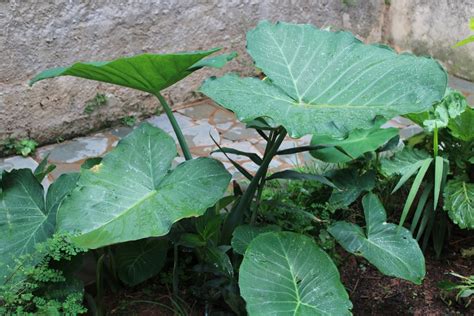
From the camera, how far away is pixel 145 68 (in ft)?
6.07

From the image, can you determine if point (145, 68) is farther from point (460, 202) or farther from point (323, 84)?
point (460, 202)

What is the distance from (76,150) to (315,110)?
77.7 inches

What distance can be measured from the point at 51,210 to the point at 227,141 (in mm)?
1571

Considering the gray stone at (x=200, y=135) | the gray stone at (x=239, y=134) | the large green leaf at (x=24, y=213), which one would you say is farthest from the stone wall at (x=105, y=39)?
the large green leaf at (x=24, y=213)

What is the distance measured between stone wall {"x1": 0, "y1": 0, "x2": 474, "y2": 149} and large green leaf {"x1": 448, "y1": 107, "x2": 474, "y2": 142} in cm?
193

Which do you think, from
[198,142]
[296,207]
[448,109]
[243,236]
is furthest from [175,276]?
[198,142]

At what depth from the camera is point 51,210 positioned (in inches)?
80.4

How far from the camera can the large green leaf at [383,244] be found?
1991 millimetres

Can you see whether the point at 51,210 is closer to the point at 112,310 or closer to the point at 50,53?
the point at 112,310

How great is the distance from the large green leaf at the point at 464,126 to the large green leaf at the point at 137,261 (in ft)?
4.20

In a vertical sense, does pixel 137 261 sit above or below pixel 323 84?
below

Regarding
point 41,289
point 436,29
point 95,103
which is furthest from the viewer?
point 436,29

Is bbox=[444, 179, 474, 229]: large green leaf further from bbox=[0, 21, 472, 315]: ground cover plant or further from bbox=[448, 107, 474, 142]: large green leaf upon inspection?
bbox=[448, 107, 474, 142]: large green leaf

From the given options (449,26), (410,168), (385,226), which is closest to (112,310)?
(385,226)
